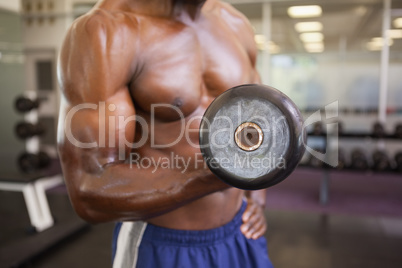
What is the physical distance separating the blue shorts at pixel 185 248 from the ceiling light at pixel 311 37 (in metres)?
5.10

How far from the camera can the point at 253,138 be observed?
0.52m

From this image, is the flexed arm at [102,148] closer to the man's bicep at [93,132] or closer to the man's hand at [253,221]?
the man's bicep at [93,132]

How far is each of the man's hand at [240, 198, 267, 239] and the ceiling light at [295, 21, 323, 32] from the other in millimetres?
4846

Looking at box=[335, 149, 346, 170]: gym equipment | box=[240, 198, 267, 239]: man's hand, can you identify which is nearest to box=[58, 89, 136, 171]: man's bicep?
box=[240, 198, 267, 239]: man's hand

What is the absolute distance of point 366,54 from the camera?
5078mm

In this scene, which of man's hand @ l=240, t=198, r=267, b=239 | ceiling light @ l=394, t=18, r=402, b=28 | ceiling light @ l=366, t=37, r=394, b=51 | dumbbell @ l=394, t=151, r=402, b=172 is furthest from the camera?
ceiling light @ l=366, t=37, r=394, b=51

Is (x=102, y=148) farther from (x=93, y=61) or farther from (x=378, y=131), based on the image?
(x=378, y=131)

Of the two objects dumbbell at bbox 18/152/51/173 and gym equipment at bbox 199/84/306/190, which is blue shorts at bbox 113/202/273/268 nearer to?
gym equipment at bbox 199/84/306/190

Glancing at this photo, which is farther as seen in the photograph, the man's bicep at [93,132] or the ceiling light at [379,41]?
the ceiling light at [379,41]

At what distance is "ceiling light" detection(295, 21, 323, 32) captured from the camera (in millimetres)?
5195

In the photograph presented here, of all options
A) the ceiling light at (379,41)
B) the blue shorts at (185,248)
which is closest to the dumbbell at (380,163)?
the ceiling light at (379,41)

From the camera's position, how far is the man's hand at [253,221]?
89 cm

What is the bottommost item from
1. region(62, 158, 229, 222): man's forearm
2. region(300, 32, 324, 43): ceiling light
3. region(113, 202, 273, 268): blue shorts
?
region(113, 202, 273, 268): blue shorts

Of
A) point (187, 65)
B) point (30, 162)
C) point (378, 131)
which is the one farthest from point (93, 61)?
point (378, 131)
